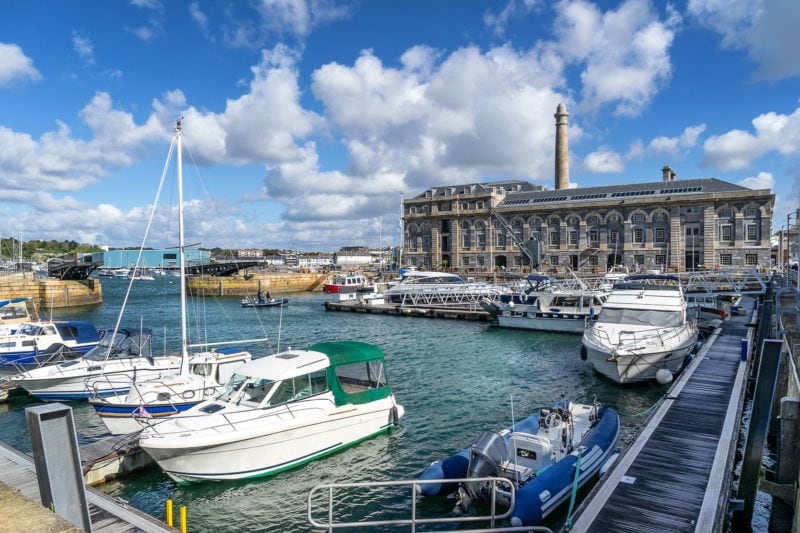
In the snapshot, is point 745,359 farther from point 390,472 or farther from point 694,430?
point 390,472

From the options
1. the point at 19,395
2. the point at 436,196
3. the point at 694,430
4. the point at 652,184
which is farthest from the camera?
the point at 436,196

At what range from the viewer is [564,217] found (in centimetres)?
8431

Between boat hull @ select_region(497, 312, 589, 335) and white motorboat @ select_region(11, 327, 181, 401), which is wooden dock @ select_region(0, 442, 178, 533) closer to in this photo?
white motorboat @ select_region(11, 327, 181, 401)

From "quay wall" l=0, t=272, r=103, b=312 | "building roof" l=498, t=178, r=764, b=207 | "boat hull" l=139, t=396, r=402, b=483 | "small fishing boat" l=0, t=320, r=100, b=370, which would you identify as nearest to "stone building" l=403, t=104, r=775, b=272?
"building roof" l=498, t=178, r=764, b=207

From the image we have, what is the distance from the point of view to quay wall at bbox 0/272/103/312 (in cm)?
6169

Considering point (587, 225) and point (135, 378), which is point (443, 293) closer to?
point (587, 225)

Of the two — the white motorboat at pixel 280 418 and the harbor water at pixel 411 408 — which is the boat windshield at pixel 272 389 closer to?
the white motorboat at pixel 280 418

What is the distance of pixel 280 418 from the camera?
14227 millimetres

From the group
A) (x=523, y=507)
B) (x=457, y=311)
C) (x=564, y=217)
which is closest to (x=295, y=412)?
(x=523, y=507)

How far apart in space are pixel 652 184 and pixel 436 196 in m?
37.5

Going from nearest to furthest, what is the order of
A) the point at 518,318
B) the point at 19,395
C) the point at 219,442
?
the point at 219,442
the point at 19,395
the point at 518,318

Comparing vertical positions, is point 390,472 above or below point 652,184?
below

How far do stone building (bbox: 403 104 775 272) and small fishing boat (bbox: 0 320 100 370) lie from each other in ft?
195

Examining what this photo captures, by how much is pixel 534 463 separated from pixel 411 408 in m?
8.42
